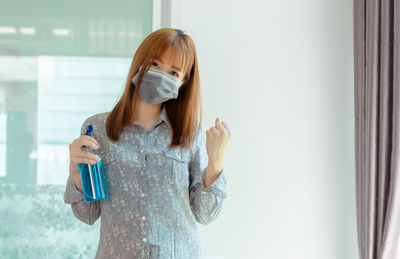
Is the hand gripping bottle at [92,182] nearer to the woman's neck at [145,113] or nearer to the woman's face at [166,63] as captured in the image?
the woman's neck at [145,113]

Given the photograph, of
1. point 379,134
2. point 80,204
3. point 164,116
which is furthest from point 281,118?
point 80,204


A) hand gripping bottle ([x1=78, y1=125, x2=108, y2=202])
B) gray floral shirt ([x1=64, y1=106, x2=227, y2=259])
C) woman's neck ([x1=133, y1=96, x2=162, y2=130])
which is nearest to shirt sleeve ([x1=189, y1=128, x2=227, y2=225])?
gray floral shirt ([x1=64, y1=106, x2=227, y2=259])

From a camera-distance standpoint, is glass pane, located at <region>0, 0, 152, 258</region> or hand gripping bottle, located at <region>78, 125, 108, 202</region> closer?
hand gripping bottle, located at <region>78, 125, 108, 202</region>

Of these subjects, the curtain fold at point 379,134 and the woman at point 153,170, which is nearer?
the woman at point 153,170

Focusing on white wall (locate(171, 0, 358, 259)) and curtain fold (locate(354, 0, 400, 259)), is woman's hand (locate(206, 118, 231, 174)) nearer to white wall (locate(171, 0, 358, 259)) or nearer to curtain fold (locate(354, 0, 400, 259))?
white wall (locate(171, 0, 358, 259))

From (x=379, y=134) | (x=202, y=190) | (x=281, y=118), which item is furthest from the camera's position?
(x=281, y=118)

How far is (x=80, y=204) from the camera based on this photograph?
1.32m

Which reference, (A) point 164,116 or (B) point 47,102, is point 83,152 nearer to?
(A) point 164,116

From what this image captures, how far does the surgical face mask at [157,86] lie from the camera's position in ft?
4.15

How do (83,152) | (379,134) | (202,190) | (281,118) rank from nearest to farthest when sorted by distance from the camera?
(83,152) < (202,190) < (379,134) < (281,118)

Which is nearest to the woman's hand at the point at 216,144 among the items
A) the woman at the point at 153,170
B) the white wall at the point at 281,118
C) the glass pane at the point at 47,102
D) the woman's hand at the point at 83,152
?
the woman at the point at 153,170

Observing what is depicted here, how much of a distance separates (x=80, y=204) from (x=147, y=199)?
189 mm

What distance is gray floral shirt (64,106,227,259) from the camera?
4.17ft

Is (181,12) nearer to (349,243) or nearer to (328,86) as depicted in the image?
(328,86)
